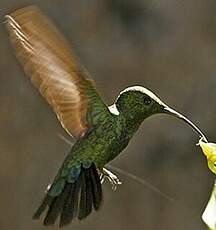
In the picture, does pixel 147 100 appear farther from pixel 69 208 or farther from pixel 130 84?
pixel 130 84

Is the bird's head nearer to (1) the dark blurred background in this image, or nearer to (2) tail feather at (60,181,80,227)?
(2) tail feather at (60,181,80,227)

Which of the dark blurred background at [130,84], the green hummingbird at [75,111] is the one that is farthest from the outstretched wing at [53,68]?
the dark blurred background at [130,84]

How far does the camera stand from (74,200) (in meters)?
0.92

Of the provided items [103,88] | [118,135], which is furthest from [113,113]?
[103,88]

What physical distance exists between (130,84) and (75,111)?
1.44 m

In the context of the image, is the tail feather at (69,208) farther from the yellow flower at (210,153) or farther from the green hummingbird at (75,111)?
the yellow flower at (210,153)

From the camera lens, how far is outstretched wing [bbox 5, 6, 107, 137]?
837 millimetres

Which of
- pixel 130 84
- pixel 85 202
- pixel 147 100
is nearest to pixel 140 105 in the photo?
pixel 147 100

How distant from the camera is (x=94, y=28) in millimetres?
2395

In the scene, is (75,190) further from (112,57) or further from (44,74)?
(112,57)

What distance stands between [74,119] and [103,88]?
1434 millimetres

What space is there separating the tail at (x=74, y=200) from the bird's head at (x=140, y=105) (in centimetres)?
8

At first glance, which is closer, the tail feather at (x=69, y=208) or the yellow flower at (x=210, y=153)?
the yellow flower at (x=210, y=153)

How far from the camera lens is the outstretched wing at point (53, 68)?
0.84 metres
